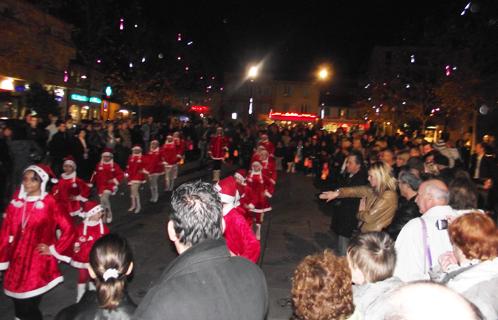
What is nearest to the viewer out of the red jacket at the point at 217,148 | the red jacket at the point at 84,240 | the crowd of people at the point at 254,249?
the crowd of people at the point at 254,249

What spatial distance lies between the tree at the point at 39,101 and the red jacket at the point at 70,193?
11.0 metres

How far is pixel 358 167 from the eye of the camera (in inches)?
269

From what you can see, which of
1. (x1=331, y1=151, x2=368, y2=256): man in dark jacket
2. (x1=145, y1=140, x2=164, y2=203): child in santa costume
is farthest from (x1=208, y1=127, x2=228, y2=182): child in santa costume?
(x1=331, y1=151, x2=368, y2=256): man in dark jacket

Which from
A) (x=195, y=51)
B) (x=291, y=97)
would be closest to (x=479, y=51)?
(x=195, y=51)

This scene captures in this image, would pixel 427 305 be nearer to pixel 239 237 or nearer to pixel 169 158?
pixel 239 237

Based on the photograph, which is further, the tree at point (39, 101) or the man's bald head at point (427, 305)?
the tree at point (39, 101)

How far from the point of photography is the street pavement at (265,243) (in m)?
6.62

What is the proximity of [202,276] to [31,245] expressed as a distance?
3353 millimetres

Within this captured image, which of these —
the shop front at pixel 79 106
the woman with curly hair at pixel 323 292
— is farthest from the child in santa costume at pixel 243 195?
the shop front at pixel 79 106

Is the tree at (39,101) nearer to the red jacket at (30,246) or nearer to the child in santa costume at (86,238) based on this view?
the child in santa costume at (86,238)

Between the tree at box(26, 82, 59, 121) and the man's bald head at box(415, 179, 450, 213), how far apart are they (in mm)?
17346

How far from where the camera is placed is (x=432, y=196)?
13.9 feet

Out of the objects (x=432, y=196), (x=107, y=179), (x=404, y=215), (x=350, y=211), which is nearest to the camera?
(x=432, y=196)

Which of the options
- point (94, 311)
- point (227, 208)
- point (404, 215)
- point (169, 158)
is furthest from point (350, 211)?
point (169, 158)
